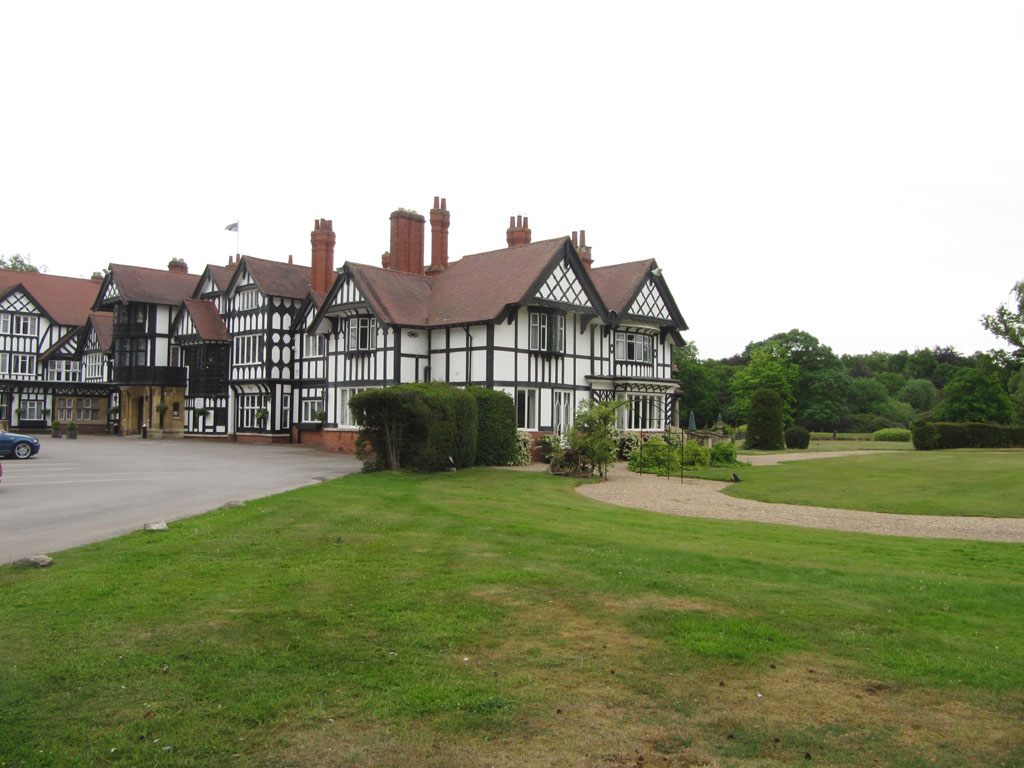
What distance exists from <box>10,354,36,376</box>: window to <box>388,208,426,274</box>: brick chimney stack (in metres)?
35.9

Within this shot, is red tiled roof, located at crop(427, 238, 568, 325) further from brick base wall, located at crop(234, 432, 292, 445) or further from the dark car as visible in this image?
the dark car

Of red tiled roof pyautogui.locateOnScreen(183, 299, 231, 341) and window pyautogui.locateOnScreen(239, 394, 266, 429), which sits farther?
red tiled roof pyautogui.locateOnScreen(183, 299, 231, 341)

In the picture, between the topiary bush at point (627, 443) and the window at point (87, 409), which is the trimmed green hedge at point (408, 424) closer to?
the topiary bush at point (627, 443)

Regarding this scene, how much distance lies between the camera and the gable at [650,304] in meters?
36.6

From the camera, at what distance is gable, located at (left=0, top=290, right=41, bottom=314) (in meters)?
58.2

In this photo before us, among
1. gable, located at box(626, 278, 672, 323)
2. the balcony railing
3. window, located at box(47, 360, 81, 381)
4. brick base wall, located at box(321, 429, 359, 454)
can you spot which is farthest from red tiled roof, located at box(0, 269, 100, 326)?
gable, located at box(626, 278, 672, 323)

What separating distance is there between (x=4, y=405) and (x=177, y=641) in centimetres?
6144

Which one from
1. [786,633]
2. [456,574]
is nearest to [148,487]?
[456,574]

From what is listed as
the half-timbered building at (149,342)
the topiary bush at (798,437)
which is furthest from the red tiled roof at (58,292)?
the topiary bush at (798,437)

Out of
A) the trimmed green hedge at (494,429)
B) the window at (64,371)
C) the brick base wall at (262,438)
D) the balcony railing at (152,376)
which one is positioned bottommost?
the brick base wall at (262,438)

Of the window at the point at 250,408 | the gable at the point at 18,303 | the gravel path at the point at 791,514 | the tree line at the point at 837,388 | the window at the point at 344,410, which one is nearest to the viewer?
the gravel path at the point at 791,514

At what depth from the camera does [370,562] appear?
32.8 feet

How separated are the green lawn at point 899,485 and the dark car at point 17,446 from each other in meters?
23.9

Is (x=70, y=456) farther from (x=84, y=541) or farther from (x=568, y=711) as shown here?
(x=568, y=711)
